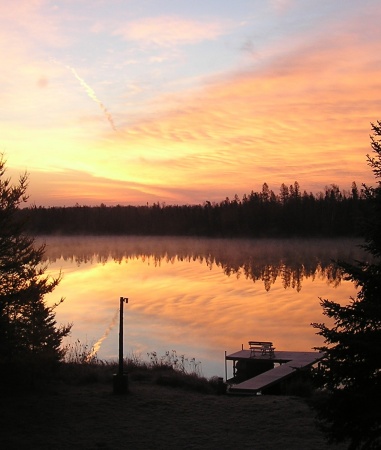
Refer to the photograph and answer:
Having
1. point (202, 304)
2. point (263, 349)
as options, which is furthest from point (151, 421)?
point (202, 304)

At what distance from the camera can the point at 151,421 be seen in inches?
452

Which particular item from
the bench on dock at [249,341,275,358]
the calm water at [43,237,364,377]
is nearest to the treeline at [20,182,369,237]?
the calm water at [43,237,364,377]

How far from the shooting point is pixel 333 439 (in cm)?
788

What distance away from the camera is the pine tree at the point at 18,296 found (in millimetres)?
11898

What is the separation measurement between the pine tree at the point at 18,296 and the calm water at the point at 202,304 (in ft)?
29.2

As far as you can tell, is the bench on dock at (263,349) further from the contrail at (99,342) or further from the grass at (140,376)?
the contrail at (99,342)

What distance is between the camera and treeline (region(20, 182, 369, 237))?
362 feet

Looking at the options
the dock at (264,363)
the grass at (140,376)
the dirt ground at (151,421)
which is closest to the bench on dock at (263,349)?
the dock at (264,363)

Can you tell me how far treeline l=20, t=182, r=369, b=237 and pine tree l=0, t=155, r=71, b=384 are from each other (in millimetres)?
73162

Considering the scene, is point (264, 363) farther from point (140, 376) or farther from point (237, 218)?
point (237, 218)

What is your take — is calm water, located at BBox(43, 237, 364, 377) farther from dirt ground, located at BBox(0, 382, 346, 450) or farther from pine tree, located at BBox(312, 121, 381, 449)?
pine tree, located at BBox(312, 121, 381, 449)

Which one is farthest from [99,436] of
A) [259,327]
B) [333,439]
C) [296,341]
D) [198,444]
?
[259,327]

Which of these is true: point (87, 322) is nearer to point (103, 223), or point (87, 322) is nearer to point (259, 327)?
point (259, 327)

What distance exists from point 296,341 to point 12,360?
54.6 feet
